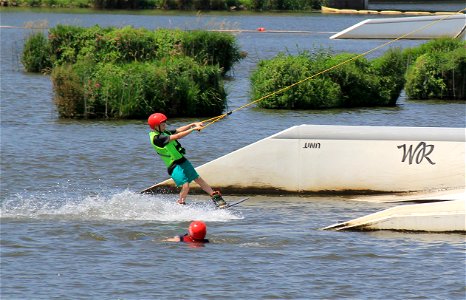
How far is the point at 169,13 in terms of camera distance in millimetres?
95000

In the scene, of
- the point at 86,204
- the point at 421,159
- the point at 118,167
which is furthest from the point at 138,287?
the point at 118,167

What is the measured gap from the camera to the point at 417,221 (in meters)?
17.6

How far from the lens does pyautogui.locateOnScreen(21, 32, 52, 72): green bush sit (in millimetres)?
43438

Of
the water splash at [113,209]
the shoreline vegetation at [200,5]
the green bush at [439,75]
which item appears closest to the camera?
the water splash at [113,209]

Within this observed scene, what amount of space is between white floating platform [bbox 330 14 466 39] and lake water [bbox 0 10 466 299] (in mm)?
6379

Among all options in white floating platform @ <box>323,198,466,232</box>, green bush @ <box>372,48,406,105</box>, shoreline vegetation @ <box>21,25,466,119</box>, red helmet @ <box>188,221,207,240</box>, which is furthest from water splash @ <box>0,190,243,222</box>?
green bush @ <box>372,48,406,105</box>

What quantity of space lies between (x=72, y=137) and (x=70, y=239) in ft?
33.7

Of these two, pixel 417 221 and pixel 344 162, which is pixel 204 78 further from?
pixel 417 221

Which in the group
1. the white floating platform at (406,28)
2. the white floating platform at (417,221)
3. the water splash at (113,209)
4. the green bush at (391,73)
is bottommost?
the water splash at (113,209)

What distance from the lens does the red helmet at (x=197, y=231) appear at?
16672 mm

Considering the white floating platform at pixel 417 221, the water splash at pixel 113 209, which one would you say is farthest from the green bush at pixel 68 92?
the white floating platform at pixel 417 221

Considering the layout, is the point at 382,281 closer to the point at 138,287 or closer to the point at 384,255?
the point at 384,255

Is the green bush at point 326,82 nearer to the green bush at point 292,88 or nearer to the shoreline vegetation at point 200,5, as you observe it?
the green bush at point 292,88

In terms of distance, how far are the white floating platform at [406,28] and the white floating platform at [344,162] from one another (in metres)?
11.1
